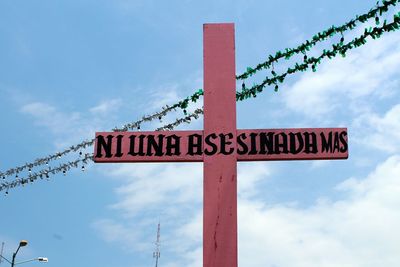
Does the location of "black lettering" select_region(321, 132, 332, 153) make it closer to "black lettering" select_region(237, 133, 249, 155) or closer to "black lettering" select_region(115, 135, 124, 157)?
"black lettering" select_region(237, 133, 249, 155)

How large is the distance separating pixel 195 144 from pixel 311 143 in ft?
4.27

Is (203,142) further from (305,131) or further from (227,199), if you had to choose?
(305,131)

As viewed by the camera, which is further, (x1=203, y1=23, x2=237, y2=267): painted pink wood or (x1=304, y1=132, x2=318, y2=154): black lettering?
(x1=304, y1=132, x2=318, y2=154): black lettering

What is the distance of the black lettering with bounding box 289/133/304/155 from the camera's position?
6.41m

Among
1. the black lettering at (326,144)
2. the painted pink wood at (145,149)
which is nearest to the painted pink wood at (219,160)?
the painted pink wood at (145,149)

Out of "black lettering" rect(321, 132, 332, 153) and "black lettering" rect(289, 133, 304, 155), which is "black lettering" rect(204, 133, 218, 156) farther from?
"black lettering" rect(321, 132, 332, 153)

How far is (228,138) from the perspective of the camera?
6551 mm

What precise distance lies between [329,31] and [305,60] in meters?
0.43

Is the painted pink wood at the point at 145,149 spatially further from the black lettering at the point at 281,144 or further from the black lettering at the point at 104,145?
the black lettering at the point at 281,144

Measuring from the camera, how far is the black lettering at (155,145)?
6574mm

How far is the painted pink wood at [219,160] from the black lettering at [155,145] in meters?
0.52

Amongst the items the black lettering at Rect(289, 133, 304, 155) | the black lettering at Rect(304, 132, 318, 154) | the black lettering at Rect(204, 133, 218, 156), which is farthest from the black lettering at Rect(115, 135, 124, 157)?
the black lettering at Rect(304, 132, 318, 154)

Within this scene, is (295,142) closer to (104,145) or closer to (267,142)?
(267,142)

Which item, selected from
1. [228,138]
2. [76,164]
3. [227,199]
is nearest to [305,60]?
[228,138]
